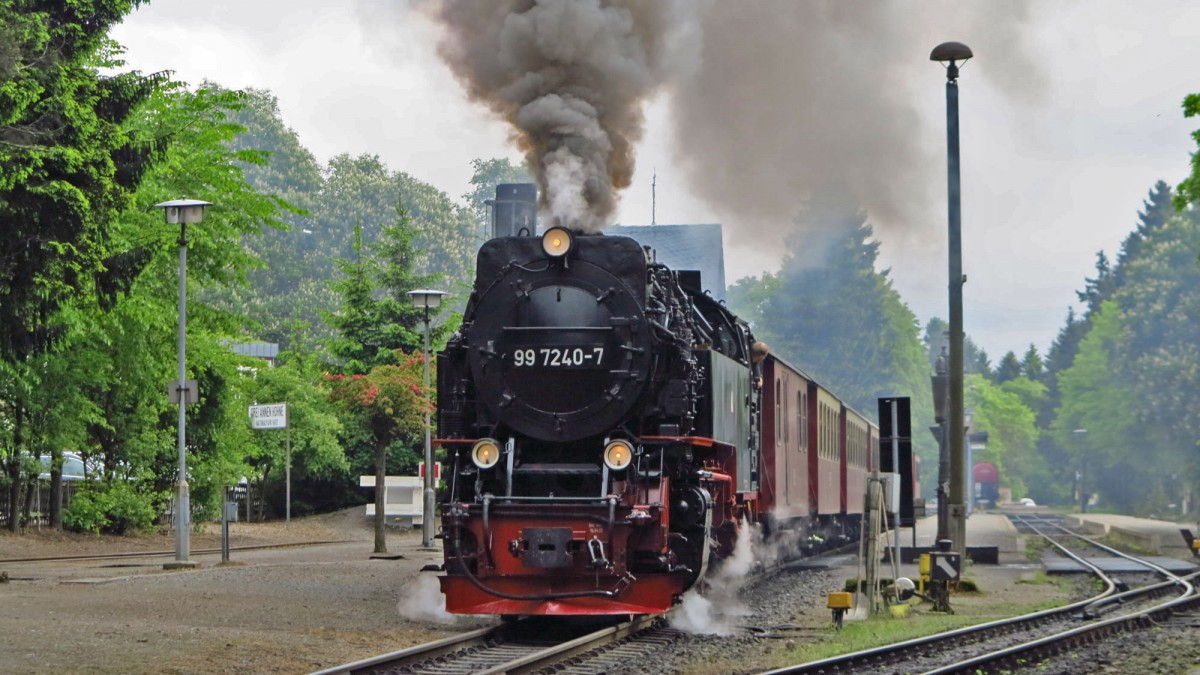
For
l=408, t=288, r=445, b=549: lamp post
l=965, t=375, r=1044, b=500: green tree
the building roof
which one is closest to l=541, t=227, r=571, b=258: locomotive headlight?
l=408, t=288, r=445, b=549: lamp post

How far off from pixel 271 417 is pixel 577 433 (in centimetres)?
1746

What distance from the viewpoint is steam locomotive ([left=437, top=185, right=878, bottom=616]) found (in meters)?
12.4

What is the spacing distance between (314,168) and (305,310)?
17.4 m

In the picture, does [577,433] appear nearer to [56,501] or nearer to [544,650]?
[544,650]

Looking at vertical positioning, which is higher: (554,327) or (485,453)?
(554,327)

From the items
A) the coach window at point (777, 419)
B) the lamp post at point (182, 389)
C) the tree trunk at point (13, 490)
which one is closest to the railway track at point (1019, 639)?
the coach window at point (777, 419)

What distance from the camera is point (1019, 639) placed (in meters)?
13.2

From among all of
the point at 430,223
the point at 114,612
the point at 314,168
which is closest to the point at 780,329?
the point at 430,223

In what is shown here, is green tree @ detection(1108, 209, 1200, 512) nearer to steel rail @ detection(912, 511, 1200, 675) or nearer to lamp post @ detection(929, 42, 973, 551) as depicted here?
steel rail @ detection(912, 511, 1200, 675)

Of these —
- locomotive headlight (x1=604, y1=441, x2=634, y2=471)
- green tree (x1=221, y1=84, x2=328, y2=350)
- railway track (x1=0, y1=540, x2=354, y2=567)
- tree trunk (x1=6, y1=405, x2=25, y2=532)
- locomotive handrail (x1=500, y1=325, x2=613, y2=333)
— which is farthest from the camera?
green tree (x1=221, y1=84, x2=328, y2=350)

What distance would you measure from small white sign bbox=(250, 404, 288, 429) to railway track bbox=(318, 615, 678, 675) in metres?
15.9

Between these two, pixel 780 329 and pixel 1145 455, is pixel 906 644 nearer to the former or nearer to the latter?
pixel 1145 455

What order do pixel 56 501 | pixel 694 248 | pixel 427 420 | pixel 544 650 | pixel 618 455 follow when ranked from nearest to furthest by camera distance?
pixel 544 650 → pixel 618 455 → pixel 427 420 → pixel 56 501 → pixel 694 248

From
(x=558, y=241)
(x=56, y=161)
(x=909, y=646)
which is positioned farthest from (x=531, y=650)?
(x=56, y=161)
